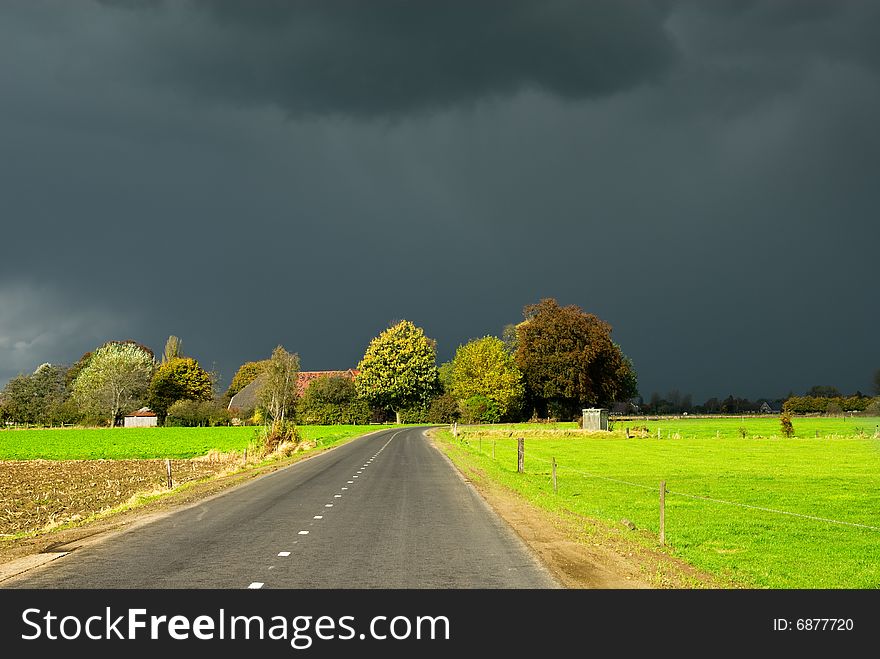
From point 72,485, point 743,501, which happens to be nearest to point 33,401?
point 72,485

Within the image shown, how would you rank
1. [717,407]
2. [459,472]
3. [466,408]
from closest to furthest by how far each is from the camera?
[459,472] < [466,408] < [717,407]

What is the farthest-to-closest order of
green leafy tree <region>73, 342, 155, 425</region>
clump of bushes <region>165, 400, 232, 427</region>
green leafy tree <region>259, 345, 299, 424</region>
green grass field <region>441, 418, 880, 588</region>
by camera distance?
1. green leafy tree <region>73, 342, 155, 425</region>
2. clump of bushes <region>165, 400, 232, 427</region>
3. green leafy tree <region>259, 345, 299, 424</region>
4. green grass field <region>441, 418, 880, 588</region>

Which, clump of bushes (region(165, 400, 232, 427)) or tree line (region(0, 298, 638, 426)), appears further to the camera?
clump of bushes (region(165, 400, 232, 427))

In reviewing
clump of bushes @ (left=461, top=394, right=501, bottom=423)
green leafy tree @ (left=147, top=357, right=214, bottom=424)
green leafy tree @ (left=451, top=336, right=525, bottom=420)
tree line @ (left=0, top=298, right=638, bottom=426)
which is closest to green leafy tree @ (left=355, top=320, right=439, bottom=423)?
tree line @ (left=0, top=298, right=638, bottom=426)

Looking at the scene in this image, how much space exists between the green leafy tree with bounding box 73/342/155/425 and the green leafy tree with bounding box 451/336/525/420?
55.8 meters

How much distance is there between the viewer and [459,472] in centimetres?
3198

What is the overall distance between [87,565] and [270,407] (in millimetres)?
45078

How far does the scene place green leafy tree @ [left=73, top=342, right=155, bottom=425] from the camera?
12019 centimetres

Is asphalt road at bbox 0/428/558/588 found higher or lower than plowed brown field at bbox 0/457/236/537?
higher

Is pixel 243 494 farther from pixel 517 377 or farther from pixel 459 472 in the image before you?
pixel 517 377

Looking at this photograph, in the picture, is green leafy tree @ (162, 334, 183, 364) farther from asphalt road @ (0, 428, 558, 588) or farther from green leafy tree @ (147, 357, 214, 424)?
asphalt road @ (0, 428, 558, 588)

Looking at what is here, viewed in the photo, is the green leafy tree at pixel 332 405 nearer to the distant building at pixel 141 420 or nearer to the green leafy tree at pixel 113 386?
the distant building at pixel 141 420

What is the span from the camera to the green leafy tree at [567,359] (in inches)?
3856

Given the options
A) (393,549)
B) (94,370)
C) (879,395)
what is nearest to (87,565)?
(393,549)
